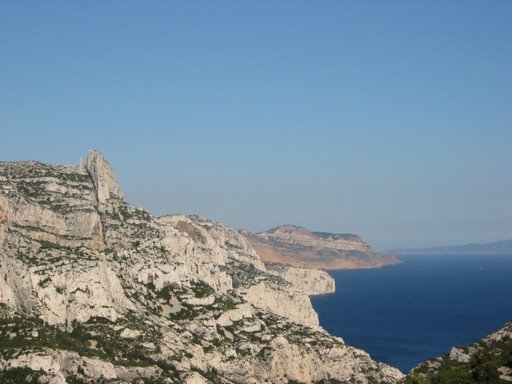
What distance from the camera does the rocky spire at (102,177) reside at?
17975 cm

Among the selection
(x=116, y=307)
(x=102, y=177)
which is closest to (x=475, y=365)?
(x=116, y=307)

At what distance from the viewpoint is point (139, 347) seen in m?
130

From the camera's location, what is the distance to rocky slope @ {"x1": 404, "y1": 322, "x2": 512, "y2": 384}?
66000 millimetres

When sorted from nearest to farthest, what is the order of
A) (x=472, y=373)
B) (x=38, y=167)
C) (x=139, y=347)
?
1. (x=472, y=373)
2. (x=139, y=347)
3. (x=38, y=167)

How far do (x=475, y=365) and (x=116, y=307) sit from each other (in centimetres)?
8395

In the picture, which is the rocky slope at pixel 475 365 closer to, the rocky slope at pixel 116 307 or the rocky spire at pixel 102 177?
the rocky slope at pixel 116 307

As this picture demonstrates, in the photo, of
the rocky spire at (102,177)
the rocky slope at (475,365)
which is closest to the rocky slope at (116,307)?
the rocky spire at (102,177)

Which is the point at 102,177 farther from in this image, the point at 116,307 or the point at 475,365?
the point at 475,365

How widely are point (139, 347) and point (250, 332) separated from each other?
1438 inches

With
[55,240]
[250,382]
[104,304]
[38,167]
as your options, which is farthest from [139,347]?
[38,167]

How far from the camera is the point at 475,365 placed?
71.0 m

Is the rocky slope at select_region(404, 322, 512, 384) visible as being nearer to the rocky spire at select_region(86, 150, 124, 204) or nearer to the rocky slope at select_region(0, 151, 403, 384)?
the rocky slope at select_region(0, 151, 403, 384)

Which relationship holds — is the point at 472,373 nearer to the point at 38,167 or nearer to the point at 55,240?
the point at 55,240

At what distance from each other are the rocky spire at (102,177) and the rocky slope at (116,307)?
0.28 metres
